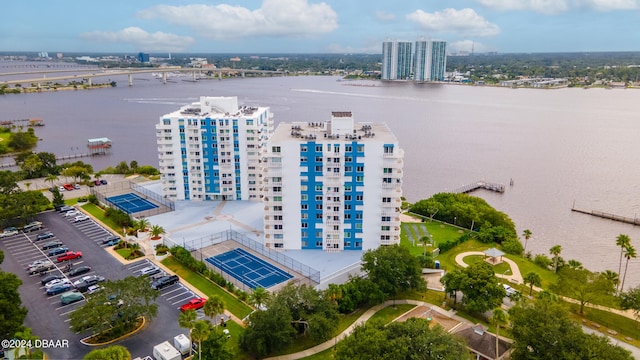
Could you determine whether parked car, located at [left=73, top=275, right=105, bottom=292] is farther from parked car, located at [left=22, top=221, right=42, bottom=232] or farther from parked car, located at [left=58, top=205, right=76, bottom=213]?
parked car, located at [left=58, top=205, right=76, bottom=213]

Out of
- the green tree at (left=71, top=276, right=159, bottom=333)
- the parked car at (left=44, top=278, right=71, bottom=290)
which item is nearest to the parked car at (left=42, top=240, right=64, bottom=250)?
the parked car at (left=44, top=278, right=71, bottom=290)

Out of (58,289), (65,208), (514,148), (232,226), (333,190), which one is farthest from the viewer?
(514,148)

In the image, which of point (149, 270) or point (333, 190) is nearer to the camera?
point (149, 270)

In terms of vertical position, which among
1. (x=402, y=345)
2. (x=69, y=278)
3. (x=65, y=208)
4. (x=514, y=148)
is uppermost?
(x=514, y=148)

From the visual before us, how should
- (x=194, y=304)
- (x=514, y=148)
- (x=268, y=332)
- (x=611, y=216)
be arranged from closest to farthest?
(x=268, y=332) → (x=194, y=304) → (x=611, y=216) → (x=514, y=148)

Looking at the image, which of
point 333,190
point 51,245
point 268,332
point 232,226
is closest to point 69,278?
point 51,245

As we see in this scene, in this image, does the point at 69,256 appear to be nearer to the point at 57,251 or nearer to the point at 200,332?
the point at 57,251

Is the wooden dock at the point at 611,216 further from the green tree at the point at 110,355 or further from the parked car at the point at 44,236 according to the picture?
the parked car at the point at 44,236
